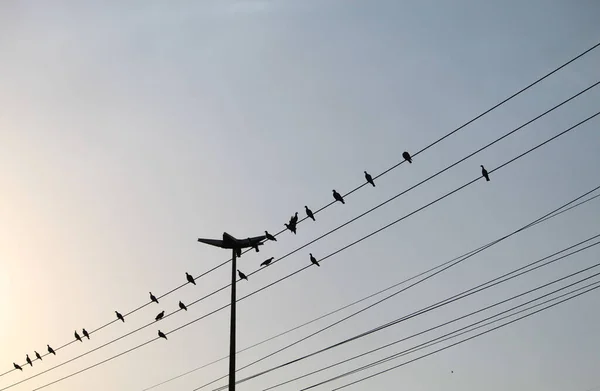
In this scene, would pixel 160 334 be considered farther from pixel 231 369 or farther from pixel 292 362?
pixel 231 369

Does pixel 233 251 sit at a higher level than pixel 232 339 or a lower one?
higher

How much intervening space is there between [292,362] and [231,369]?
4046mm

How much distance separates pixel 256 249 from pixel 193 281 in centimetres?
367

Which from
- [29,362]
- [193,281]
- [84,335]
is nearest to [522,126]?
[193,281]

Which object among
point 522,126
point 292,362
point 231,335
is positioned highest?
point 522,126

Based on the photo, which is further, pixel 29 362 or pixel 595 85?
pixel 29 362

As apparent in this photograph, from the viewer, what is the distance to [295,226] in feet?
77.3

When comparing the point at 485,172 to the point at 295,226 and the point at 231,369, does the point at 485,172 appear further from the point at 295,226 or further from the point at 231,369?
the point at 231,369

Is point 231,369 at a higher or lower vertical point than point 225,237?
lower

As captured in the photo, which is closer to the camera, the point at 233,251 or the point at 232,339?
the point at 232,339

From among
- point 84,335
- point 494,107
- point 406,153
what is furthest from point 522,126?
point 84,335

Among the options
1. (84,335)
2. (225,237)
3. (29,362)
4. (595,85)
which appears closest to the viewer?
(595,85)

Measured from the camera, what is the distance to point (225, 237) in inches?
980

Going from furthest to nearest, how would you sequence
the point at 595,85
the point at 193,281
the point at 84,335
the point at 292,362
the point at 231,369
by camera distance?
1. the point at 84,335
2. the point at 193,281
3. the point at 292,362
4. the point at 231,369
5. the point at 595,85
